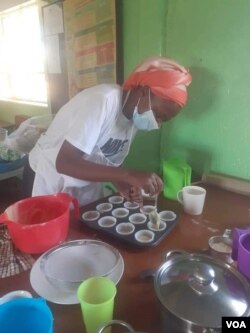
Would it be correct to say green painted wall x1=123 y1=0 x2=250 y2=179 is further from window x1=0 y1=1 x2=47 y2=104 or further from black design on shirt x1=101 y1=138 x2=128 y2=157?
window x1=0 y1=1 x2=47 y2=104

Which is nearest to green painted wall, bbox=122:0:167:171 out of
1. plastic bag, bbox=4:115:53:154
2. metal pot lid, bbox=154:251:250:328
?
plastic bag, bbox=4:115:53:154

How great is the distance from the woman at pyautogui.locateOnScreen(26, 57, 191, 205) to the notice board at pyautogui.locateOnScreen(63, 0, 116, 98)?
551mm

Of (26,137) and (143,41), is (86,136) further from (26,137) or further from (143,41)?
(26,137)

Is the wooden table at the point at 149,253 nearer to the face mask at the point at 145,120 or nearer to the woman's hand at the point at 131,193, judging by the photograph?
the woman's hand at the point at 131,193

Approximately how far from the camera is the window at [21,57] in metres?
2.64

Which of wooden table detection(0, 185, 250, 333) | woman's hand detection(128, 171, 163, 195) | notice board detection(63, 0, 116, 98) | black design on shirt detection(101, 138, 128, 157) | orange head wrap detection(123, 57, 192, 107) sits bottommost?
wooden table detection(0, 185, 250, 333)

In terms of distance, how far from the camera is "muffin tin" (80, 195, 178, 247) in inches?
35.0

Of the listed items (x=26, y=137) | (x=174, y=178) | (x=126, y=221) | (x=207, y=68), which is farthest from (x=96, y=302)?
(x=26, y=137)

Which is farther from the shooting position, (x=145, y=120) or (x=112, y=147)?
(x=112, y=147)

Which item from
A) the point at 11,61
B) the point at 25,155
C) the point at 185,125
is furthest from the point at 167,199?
the point at 11,61

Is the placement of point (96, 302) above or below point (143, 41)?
below

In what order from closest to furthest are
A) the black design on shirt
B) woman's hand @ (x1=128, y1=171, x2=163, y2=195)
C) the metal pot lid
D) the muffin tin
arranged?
1. the metal pot lid
2. the muffin tin
3. woman's hand @ (x1=128, y1=171, x2=163, y2=195)
4. the black design on shirt

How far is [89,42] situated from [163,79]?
2.97 feet

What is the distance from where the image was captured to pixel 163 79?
1.04 metres
